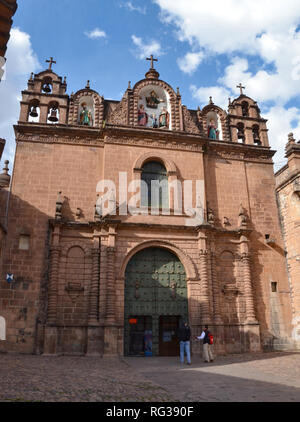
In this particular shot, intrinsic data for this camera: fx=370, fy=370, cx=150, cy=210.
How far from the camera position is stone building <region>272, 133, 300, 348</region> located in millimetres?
17031

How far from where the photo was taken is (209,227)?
1652 cm

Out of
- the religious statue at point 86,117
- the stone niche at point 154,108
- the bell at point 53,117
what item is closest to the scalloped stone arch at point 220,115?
the stone niche at point 154,108

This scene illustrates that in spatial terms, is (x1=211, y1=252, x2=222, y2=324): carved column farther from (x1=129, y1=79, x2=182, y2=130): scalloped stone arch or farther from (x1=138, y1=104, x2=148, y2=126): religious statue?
(x1=138, y1=104, x2=148, y2=126): religious statue

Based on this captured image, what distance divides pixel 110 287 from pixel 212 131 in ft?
33.9

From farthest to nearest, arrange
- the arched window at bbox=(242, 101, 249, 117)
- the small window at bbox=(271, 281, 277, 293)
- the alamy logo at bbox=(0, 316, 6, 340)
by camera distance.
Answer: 1. the arched window at bbox=(242, 101, 249, 117)
2. the small window at bbox=(271, 281, 277, 293)
3. the alamy logo at bbox=(0, 316, 6, 340)

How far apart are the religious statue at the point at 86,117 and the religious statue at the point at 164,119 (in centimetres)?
359

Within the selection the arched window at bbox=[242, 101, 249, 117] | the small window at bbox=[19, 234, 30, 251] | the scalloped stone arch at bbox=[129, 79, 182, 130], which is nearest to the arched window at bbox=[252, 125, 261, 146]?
the arched window at bbox=[242, 101, 249, 117]

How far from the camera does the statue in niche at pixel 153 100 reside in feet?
63.8

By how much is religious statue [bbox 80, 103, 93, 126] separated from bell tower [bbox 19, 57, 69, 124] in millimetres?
849

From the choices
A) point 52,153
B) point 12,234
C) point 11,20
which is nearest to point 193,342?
point 12,234

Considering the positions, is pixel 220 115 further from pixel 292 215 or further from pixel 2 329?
pixel 2 329

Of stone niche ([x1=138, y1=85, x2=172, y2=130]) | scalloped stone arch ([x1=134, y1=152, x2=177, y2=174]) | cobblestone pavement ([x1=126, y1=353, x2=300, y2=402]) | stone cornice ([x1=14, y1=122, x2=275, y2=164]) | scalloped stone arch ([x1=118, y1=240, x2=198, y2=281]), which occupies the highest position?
stone niche ([x1=138, y1=85, x2=172, y2=130])

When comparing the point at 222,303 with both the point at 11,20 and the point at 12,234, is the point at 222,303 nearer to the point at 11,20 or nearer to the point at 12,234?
the point at 12,234
